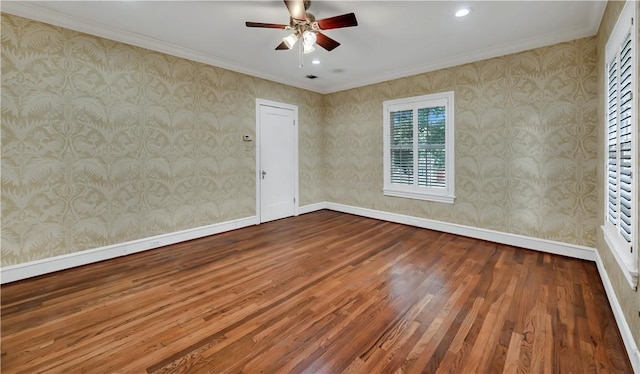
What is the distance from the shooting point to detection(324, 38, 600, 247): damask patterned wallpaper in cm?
320

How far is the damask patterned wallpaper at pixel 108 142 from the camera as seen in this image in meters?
2.74

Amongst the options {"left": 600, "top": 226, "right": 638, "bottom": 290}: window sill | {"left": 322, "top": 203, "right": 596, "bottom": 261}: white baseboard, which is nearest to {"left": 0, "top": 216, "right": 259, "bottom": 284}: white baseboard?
{"left": 322, "top": 203, "right": 596, "bottom": 261}: white baseboard

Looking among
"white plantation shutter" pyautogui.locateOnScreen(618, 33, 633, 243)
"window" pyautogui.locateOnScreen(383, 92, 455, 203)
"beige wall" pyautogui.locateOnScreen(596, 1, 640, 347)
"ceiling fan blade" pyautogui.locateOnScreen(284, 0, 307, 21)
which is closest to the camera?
"beige wall" pyautogui.locateOnScreen(596, 1, 640, 347)

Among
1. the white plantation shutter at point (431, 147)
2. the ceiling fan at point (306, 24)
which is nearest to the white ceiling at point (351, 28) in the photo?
the ceiling fan at point (306, 24)

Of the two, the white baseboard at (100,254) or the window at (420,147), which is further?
the window at (420,147)

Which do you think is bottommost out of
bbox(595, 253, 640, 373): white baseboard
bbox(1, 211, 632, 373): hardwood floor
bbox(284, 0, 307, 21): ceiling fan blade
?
bbox(1, 211, 632, 373): hardwood floor

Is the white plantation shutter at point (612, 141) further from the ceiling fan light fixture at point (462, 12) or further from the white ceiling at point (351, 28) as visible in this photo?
the ceiling fan light fixture at point (462, 12)

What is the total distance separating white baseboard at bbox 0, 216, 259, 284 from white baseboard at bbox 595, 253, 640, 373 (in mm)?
4418

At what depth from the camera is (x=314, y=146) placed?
5.97m

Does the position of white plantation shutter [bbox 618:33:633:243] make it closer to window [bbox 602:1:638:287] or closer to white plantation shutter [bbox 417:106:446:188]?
window [bbox 602:1:638:287]

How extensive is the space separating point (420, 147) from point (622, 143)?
8.70 ft

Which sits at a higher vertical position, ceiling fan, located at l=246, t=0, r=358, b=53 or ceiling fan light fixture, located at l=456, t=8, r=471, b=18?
ceiling fan light fixture, located at l=456, t=8, r=471, b=18

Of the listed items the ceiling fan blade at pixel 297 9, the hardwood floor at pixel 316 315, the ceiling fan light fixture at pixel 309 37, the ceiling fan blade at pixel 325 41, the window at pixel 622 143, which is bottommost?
the hardwood floor at pixel 316 315

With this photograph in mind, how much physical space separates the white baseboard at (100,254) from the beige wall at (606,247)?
4.43m
